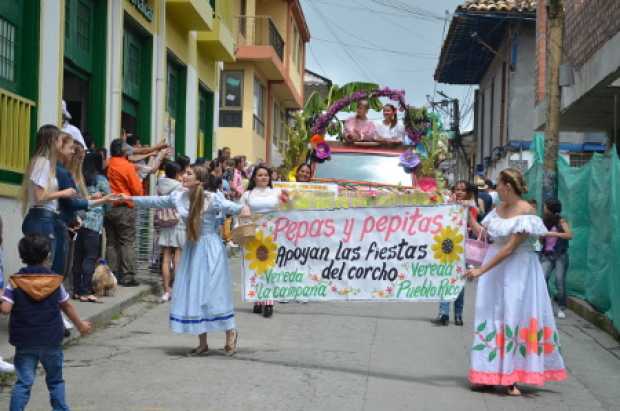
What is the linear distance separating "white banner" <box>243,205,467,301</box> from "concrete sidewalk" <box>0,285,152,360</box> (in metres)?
2.09

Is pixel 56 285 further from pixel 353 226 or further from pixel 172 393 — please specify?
pixel 353 226

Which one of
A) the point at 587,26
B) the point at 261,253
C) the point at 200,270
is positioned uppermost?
the point at 587,26

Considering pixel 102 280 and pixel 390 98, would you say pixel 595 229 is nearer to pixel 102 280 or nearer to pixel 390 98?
pixel 390 98

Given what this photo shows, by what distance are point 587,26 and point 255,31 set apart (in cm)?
1699

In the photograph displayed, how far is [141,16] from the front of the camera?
52.8 feet

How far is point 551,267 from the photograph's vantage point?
1334 centimetres

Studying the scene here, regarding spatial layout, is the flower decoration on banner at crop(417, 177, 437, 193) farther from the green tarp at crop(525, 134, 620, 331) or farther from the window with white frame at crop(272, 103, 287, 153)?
the window with white frame at crop(272, 103, 287, 153)

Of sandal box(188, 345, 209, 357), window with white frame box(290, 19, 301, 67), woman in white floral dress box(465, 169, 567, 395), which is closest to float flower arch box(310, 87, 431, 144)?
sandal box(188, 345, 209, 357)

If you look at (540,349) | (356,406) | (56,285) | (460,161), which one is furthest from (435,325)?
(460,161)

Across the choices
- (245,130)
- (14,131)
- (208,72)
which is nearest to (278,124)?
(245,130)

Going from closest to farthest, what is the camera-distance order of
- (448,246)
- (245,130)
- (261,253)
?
1. (448,246)
2. (261,253)
3. (245,130)

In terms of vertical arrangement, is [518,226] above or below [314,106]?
below

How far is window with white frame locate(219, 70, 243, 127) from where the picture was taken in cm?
3300

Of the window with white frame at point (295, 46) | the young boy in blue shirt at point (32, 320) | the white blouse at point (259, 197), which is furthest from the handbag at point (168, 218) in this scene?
the window with white frame at point (295, 46)
